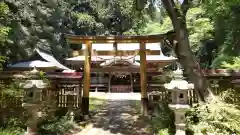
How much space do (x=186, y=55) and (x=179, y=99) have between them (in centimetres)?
174

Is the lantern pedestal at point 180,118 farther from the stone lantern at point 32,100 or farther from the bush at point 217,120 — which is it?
the stone lantern at point 32,100

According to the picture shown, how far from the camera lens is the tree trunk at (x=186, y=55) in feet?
27.3

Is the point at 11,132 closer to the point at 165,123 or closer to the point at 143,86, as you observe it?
the point at 165,123

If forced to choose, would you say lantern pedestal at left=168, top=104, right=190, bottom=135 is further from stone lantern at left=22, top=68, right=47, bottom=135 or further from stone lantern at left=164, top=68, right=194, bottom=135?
stone lantern at left=22, top=68, right=47, bottom=135

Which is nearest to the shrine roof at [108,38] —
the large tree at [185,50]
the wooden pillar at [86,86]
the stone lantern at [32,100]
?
the wooden pillar at [86,86]

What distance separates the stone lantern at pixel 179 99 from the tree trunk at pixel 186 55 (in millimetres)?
1055

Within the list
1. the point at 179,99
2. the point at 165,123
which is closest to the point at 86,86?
the point at 165,123

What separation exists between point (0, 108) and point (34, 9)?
1717 centimetres

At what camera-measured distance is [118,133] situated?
8.55 metres

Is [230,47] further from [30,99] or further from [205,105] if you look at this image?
[30,99]

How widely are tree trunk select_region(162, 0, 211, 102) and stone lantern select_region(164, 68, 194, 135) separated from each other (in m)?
1.05

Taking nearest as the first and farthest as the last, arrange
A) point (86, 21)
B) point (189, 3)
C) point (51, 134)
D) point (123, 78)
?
point (51, 134) → point (189, 3) → point (123, 78) → point (86, 21)

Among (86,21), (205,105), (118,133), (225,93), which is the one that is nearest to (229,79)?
(225,93)

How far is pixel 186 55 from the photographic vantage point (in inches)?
332
